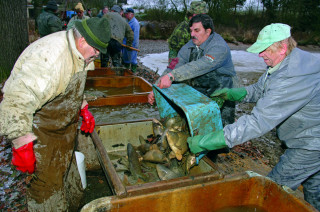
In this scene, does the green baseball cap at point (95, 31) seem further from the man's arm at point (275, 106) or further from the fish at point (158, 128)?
the fish at point (158, 128)

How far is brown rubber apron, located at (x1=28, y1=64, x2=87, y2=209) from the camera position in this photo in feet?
7.79

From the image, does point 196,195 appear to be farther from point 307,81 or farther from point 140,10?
point 140,10

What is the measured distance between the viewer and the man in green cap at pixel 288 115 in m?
2.21

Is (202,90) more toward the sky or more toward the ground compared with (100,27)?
more toward the ground

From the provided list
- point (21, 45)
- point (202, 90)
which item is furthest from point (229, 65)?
point (21, 45)

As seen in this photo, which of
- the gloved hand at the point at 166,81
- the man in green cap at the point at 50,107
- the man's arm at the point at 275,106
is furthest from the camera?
the gloved hand at the point at 166,81

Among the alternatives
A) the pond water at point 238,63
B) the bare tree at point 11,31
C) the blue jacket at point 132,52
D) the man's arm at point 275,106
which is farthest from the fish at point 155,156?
the pond water at point 238,63

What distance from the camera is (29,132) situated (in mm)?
2045

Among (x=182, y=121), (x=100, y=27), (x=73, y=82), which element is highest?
(x=100, y=27)

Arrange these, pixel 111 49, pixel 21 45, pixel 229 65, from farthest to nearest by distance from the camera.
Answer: pixel 111 49 → pixel 21 45 → pixel 229 65

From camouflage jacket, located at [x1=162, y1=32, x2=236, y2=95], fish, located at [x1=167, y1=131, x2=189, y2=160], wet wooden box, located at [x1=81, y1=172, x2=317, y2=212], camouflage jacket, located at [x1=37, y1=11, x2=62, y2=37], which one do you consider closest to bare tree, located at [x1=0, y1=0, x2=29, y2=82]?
camouflage jacket, located at [x1=37, y1=11, x2=62, y2=37]

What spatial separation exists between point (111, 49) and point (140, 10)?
21549mm

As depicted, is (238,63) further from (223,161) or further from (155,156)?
(155,156)

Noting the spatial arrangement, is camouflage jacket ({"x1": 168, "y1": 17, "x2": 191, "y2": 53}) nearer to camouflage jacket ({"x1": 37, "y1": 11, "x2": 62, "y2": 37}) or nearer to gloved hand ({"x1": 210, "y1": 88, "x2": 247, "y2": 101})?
gloved hand ({"x1": 210, "y1": 88, "x2": 247, "y2": 101})
